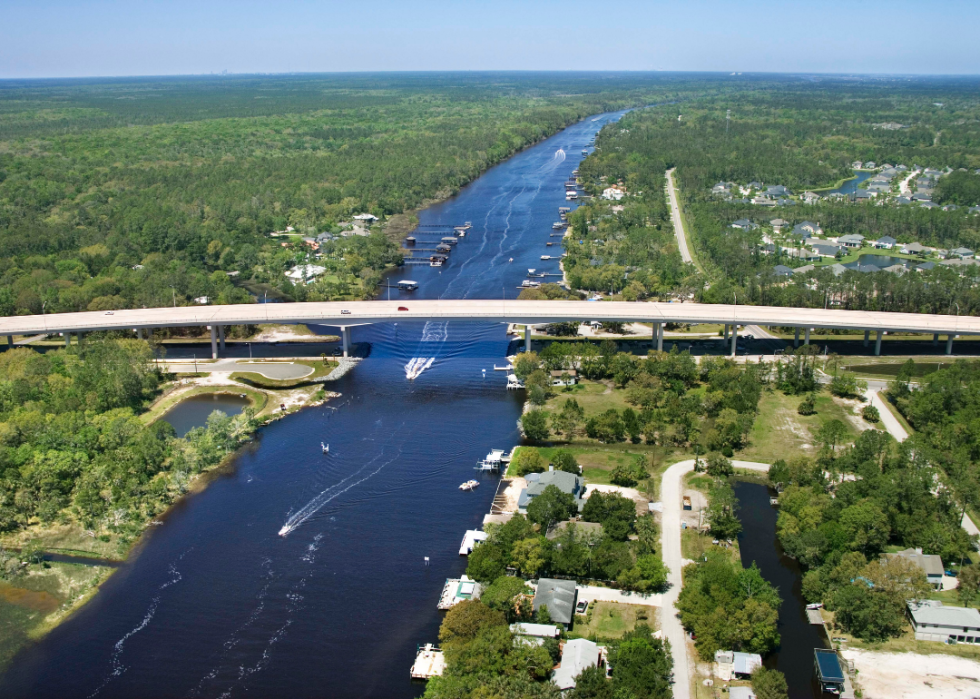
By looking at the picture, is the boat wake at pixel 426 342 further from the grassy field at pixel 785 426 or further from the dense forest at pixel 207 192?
the grassy field at pixel 785 426

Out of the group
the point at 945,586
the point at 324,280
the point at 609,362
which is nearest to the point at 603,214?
the point at 324,280

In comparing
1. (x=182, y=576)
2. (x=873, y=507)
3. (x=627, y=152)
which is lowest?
(x=182, y=576)

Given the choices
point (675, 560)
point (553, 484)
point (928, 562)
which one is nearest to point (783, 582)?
point (675, 560)

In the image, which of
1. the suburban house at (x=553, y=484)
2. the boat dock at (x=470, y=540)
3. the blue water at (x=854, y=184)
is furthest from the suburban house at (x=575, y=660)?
the blue water at (x=854, y=184)

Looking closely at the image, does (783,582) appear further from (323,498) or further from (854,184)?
(854,184)

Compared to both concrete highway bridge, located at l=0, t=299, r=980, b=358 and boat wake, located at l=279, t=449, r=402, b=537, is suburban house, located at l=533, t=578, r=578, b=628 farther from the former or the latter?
concrete highway bridge, located at l=0, t=299, r=980, b=358

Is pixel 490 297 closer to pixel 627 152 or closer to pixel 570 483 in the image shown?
pixel 570 483

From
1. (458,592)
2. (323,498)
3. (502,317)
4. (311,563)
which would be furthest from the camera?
(502,317)

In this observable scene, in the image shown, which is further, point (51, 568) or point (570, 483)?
point (570, 483)
